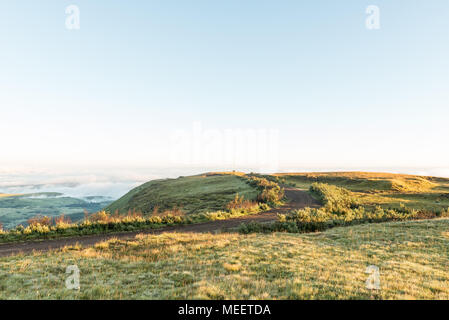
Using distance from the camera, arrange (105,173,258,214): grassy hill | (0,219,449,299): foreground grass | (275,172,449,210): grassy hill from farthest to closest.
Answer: (275,172,449,210): grassy hill < (105,173,258,214): grassy hill < (0,219,449,299): foreground grass

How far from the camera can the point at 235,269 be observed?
827 cm

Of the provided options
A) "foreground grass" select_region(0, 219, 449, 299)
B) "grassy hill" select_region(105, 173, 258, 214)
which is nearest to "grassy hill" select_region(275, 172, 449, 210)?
"grassy hill" select_region(105, 173, 258, 214)

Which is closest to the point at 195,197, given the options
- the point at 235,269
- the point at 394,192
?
the point at 235,269

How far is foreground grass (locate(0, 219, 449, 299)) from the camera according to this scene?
20.1 feet

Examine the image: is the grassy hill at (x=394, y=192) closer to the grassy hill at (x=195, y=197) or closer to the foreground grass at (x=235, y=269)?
the grassy hill at (x=195, y=197)

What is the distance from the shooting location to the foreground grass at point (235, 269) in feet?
20.1

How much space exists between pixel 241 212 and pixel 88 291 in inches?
832

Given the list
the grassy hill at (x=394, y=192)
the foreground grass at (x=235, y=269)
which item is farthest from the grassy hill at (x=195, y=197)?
the grassy hill at (x=394, y=192)

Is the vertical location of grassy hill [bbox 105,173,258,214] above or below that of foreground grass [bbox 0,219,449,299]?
below

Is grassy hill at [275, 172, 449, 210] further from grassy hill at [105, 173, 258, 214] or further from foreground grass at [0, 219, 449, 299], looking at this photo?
foreground grass at [0, 219, 449, 299]
